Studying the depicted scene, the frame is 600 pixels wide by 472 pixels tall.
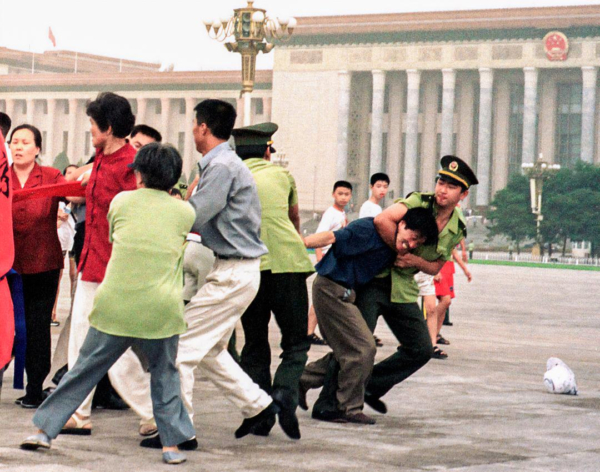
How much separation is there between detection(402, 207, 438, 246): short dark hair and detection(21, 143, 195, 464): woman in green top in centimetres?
160

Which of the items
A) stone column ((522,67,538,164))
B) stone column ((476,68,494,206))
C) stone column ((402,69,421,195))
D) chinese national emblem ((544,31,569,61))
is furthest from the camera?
stone column ((402,69,421,195))

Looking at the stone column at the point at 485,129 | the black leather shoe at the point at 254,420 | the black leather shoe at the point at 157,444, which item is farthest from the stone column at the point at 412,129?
the black leather shoe at the point at 157,444

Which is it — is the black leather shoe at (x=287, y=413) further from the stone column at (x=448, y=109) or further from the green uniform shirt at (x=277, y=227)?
the stone column at (x=448, y=109)

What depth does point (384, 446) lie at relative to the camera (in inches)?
227

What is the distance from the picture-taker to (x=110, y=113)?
233 inches

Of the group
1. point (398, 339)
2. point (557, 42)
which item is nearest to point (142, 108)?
point (557, 42)

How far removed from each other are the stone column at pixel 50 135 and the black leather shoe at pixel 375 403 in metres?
92.6

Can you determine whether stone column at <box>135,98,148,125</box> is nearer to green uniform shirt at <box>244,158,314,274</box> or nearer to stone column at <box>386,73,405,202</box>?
stone column at <box>386,73,405,202</box>

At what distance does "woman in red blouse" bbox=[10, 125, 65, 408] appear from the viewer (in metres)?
6.42

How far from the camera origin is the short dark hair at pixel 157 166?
5113 millimetres

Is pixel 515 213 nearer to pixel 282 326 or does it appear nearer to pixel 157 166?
pixel 282 326

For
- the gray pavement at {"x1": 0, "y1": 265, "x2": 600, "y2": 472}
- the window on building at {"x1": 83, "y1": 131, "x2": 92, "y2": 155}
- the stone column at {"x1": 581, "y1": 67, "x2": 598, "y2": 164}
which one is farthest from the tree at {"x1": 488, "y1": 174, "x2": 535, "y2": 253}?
the gray pavement at {"x1": 0, "y1": 265, "x2": 600, "y2": 472}

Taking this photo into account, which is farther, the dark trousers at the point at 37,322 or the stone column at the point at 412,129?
the stone column at the point at 412,129

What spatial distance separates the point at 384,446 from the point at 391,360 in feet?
3.85
